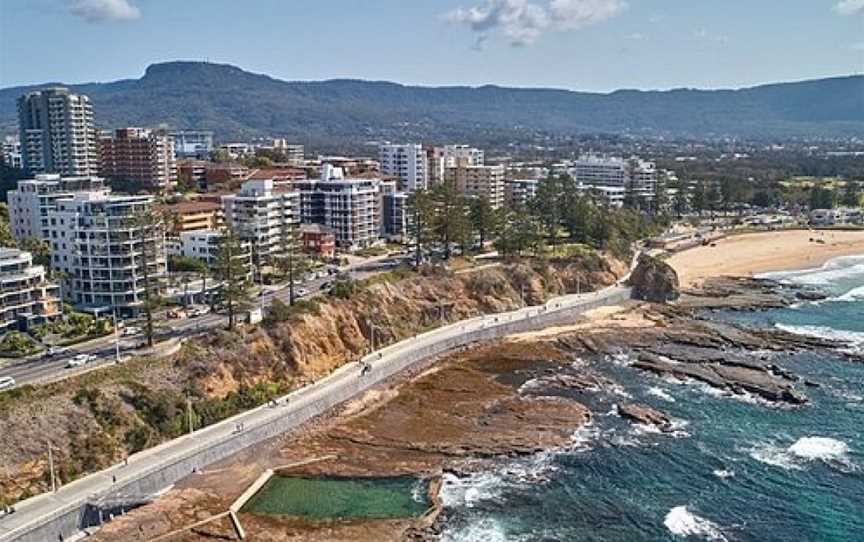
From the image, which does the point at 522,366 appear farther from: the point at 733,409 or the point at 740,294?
the point at 740,294

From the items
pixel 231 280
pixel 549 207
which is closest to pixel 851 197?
pixel 549 207

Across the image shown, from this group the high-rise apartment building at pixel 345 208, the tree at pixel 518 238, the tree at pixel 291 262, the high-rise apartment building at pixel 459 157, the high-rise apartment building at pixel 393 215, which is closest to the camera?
the tree at pixel 291 262

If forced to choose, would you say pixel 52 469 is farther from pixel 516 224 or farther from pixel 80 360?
pixel 516 224

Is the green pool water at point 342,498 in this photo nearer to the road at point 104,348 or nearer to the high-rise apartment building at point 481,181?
the road at point 104,348

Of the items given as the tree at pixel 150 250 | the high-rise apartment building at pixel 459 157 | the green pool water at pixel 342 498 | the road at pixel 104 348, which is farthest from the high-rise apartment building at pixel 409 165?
the green pool water at pixel 342 498

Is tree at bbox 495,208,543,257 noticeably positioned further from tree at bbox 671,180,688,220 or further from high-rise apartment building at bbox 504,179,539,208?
tree at bbox 671,180,688,220

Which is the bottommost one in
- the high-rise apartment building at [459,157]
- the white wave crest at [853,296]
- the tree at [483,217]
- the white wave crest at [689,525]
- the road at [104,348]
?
the white wave crest at [689,525]

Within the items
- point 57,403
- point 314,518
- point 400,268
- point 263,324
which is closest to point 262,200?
point 400,268
